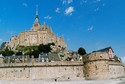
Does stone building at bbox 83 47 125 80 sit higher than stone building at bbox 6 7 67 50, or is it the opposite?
stone building at bbox 6 7 67 50

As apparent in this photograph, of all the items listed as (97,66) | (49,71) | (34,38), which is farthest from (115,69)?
(34,38)

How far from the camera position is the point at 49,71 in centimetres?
2892

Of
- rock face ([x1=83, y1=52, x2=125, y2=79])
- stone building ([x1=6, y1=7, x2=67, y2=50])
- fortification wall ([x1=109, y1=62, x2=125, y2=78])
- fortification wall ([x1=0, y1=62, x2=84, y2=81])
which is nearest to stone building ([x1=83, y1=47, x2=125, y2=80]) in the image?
rock face ([x1=83, y1=52, x2=125, y2=79])

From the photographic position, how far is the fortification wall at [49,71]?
28609 millimetres

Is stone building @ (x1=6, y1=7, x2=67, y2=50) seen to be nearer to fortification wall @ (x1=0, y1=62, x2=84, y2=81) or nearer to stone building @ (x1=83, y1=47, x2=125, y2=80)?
fortification wall @ (x1=0, y1=62, x2=84, y2=81)

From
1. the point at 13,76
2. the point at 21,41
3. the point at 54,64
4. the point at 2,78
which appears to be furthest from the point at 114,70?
the point at 21,41

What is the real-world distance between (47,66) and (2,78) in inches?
418

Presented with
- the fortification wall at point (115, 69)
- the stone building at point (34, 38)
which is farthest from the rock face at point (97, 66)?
the stone building at point (34, 38)

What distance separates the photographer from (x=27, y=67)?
29062 millimetres

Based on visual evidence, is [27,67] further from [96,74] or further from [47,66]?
[96,74]

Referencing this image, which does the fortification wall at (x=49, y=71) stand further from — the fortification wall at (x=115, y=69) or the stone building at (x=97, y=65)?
the fortification wall at (x=115, y=69)

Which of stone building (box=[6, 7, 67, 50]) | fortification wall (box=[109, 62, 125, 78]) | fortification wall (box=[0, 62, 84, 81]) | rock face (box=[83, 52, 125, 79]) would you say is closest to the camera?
rock face (box=[83, 52, 125, 79])

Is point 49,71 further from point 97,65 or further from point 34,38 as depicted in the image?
point 34,38

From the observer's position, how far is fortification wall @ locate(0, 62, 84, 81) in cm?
2861
